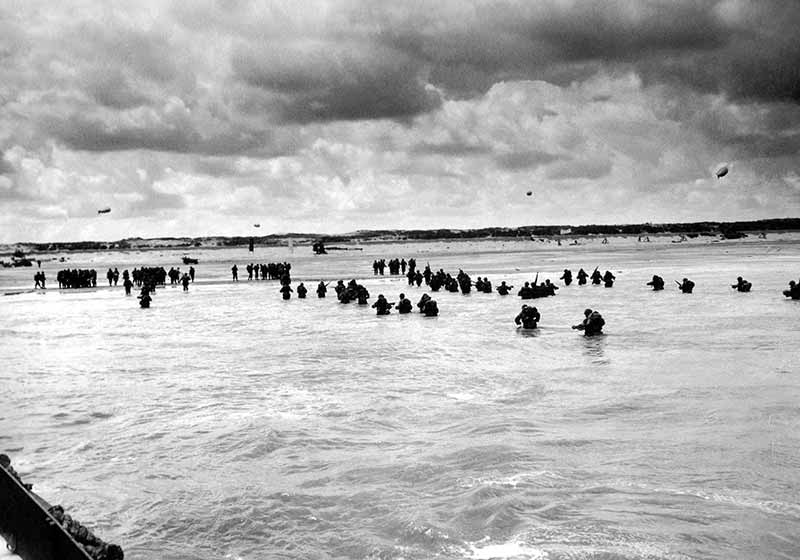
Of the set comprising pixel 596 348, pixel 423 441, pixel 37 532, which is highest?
pixel 37 532

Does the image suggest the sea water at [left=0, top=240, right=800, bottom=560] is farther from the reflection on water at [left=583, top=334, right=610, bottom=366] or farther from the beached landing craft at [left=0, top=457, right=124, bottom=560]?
the beached landing craft at [left=0, top=457, right=124, bottom=560]

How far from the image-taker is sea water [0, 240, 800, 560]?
8000 mm

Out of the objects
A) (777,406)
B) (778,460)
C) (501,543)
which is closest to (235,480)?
(501,543)

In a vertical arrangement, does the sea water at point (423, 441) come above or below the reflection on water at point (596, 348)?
below

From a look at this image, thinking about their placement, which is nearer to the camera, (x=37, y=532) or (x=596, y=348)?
(x=37, y=532)

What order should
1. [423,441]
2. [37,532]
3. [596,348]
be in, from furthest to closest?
[596,348] < [423,441] < [37,532]

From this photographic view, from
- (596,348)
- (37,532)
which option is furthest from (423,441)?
(596,348)

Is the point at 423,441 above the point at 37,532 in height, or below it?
below

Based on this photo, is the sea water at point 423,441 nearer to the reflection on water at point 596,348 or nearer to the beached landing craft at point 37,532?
the reflection on water at point 596,348

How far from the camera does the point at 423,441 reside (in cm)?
1145

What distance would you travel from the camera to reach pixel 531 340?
21891 mm

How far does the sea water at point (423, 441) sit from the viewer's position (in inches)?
315

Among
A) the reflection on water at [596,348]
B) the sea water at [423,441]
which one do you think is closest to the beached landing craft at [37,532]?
the sea water at [423,441]

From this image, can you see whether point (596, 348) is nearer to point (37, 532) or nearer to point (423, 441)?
point (423, 441)
